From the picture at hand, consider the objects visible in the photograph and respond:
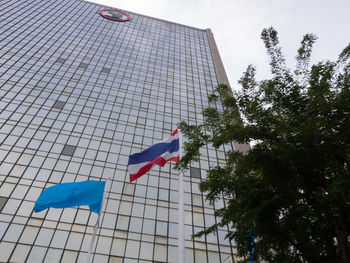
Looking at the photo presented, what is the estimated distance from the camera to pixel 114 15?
63.9 m

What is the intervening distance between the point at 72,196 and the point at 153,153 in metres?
4.91

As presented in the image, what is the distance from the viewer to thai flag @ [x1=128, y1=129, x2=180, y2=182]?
1380cm

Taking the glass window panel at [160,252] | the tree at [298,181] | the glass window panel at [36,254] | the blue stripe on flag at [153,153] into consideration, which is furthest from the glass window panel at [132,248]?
the tree at [298,181]

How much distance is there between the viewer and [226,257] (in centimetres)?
2145

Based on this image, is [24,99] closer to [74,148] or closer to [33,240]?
[74,148]

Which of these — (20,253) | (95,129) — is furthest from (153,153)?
(95,129)

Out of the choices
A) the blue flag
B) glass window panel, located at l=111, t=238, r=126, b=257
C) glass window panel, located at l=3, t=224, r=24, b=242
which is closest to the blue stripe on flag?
the blue flag

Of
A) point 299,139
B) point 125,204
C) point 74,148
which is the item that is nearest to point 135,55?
point 74,148

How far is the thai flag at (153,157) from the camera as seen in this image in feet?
45.3

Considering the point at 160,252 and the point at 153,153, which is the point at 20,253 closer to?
the point at 160,252

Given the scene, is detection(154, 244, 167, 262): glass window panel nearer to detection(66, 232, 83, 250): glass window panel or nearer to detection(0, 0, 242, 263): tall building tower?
detection(0, 0, 242, 263): tall building tower

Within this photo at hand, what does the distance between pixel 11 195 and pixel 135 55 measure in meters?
34.5

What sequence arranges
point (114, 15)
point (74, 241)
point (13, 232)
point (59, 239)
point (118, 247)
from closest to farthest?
1. point (13, 232)
2. point (59, 239)
3. point (74, 241)
4. point (118, 247)
5. point (114, 15)

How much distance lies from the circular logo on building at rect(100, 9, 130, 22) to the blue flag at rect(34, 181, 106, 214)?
57.8m
